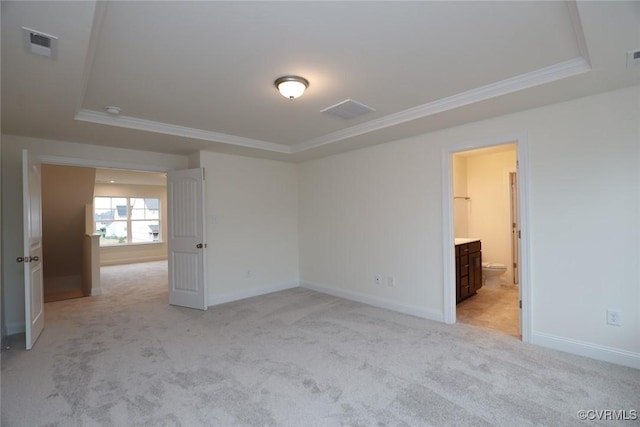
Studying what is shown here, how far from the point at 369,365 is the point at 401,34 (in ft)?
8.38

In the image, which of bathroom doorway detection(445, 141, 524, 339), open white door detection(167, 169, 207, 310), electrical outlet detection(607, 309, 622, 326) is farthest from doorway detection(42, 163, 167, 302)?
electrical outlet detection(607, 309, 622, 326)

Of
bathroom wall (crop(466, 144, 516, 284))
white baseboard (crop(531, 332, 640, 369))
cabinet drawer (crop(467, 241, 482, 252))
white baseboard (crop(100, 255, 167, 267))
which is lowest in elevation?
white baseboard (crop(100, 255, 167, 267))

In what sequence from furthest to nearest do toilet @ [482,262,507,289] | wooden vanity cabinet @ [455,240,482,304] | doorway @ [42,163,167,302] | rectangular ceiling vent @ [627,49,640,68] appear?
doorway @ [42,163,167,302]
toilet @ [482,262,507,289]
wooden vanity cabinet @ [455,240,482,304]
rectangular ceiling vent @ [627,49,640,68]

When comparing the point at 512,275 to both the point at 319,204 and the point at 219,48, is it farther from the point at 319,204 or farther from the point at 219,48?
the point at 219,48

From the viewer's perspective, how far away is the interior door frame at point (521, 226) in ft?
10.0

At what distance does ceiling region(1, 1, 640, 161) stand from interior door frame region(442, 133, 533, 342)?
12.7 inches

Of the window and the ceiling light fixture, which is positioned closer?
the ceiling light fixture

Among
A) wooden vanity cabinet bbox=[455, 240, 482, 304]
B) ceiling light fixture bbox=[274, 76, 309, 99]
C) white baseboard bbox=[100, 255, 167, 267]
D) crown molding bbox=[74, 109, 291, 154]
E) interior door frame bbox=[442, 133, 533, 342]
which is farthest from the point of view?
white baseboard bbox=[100, 255, 167, 267]

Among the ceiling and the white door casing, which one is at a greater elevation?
the ceiling

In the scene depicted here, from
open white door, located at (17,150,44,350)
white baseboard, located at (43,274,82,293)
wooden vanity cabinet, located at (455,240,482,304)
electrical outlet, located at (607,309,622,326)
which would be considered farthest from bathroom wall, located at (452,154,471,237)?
white baseboard, located at (43,274,82,293)

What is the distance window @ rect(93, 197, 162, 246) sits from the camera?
9062 millimetres

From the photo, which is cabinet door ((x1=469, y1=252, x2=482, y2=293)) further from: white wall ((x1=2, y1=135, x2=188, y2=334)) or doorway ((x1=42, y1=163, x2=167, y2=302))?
white wall ((x1=2, y1=135, x2=188, y2=334))

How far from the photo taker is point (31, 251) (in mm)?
3244

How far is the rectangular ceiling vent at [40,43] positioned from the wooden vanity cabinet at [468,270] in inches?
173
